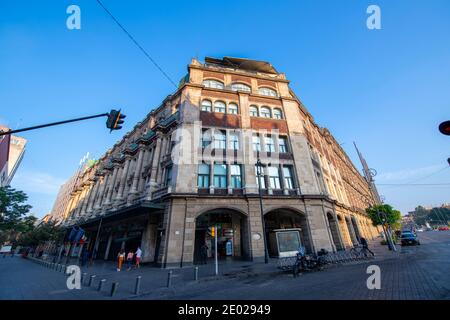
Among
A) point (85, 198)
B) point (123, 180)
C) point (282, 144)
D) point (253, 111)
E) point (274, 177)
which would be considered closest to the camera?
point (274, 177)

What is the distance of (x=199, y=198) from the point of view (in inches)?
655

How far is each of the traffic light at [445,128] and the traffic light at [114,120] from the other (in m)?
10.2

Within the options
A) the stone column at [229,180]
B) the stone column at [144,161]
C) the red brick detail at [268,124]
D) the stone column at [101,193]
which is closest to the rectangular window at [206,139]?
the stone column at [229,180]

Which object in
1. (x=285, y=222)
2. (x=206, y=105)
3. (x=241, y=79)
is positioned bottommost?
(x=285, y=222)

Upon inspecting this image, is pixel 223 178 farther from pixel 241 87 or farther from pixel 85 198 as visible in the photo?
pixel 85 198

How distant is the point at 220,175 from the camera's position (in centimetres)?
1864

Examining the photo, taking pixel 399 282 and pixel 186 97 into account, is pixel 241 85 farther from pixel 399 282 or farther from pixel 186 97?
pixel 399 282

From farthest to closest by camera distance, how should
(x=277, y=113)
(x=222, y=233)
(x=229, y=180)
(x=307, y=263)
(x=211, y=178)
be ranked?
(x=277, y=113)
(x=222, y=233)
(x=229, y=180)
(x=211, y=178)
(x=307, y=263)

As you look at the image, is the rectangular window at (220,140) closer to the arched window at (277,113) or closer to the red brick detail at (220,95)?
the red brick detail at (220,95)

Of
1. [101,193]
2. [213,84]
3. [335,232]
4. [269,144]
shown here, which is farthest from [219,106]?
[101,193]

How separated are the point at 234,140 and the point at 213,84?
8019mm

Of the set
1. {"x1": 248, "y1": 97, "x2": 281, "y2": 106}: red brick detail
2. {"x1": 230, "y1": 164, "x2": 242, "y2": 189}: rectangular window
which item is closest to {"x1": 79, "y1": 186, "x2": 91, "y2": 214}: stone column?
{"x1": 230, "y1": 164, "x2": 242, "y2": 189}: rectangular window

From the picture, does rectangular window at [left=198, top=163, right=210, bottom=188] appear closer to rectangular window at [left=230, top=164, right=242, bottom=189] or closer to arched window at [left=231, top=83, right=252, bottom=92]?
rectangular window at [left=230, top=164, right=242, bottom=189]
